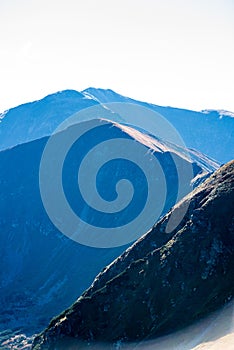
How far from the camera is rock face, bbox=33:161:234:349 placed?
12706 centimetres

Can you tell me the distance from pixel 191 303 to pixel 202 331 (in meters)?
14.9

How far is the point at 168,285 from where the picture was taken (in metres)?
138

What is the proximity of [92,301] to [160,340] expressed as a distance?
36231 mm

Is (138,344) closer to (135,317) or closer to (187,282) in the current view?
(135,317)

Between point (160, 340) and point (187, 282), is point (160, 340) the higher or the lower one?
the lower one

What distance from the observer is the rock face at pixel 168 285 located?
12706cm

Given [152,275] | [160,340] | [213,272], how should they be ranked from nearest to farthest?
[160,340] < [213,272] < [152,275]

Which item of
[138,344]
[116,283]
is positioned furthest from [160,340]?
[116,283]

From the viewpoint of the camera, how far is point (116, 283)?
15225 cm

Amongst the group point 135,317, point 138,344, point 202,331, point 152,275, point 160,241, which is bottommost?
point 202,331

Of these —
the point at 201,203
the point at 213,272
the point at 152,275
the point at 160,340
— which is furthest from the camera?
the point at 201,203

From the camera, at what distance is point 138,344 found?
12425cm

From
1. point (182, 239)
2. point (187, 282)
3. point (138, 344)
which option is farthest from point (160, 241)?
point (138, 344)

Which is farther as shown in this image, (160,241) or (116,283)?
(160,241)
